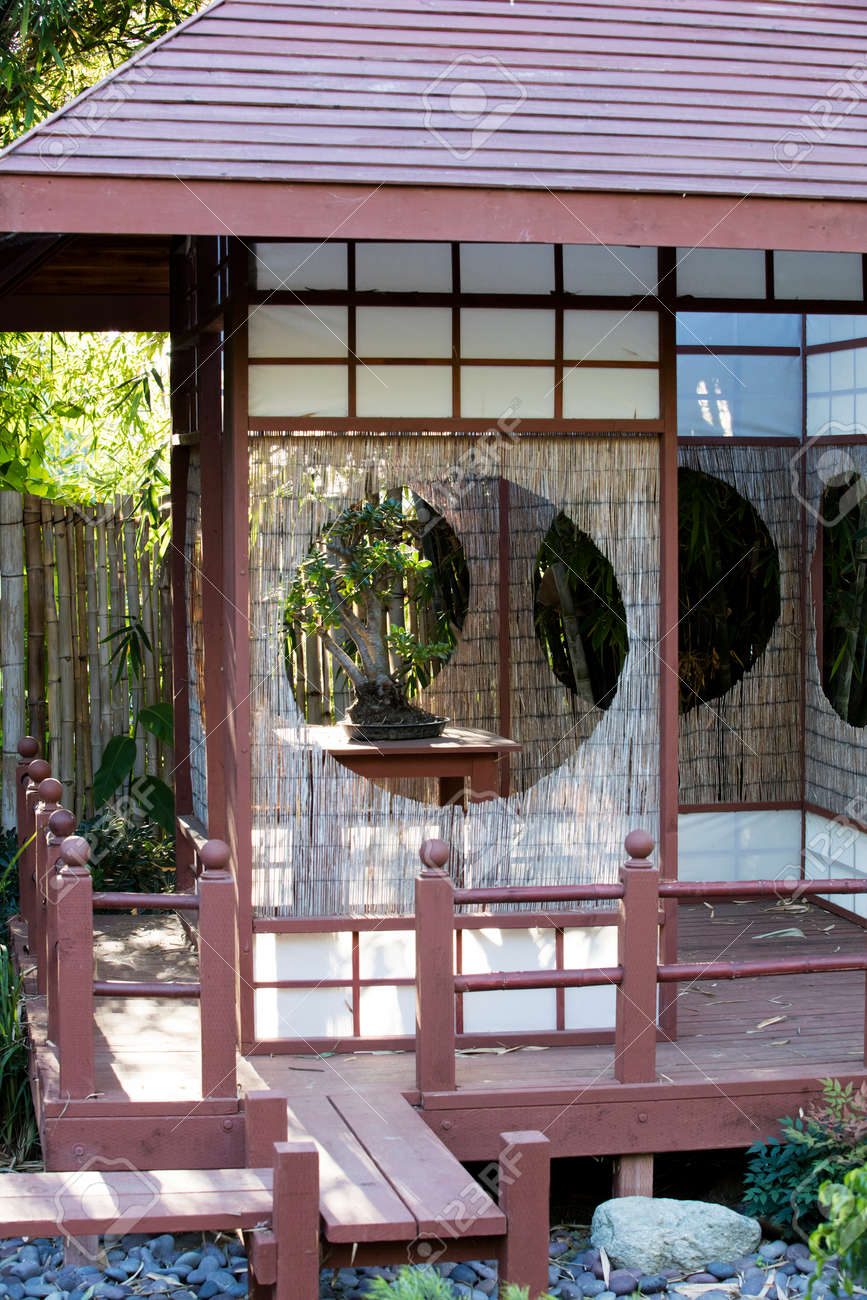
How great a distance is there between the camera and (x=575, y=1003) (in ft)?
16.6

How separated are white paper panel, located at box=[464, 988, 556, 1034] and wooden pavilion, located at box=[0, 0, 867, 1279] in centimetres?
1

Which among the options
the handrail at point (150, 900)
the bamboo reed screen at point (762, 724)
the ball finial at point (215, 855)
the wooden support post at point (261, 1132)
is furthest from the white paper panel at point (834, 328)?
the wooden support post at point (261, 1132)

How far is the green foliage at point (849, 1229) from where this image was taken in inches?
118

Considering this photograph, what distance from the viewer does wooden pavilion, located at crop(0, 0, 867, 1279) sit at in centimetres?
425

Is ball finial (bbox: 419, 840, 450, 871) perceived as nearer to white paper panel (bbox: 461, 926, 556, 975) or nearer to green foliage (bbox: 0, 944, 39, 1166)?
white paper panel (bbox: 461, 926, 556, 975)

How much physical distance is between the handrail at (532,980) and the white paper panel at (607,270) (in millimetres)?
2241

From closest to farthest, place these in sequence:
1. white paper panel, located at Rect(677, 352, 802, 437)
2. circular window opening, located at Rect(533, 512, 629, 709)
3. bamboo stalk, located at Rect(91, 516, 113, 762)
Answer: white paper panel, located at Rect(677, 352, 802, 437) → bamboo stalk, located at Rect(91, 516, 113, 762) → circular window opening, located at Rect(533, 512, 629, 709)

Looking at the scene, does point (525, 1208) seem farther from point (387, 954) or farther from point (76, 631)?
point (76, 631)

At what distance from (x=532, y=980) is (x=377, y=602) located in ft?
11.4

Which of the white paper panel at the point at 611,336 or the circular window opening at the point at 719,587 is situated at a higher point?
the white paper panel at the point at 611,336

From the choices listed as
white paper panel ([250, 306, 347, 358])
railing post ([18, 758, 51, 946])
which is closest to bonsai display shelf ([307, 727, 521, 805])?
railing post ([18, 758, 51, 946])

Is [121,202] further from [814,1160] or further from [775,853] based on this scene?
[775,853]

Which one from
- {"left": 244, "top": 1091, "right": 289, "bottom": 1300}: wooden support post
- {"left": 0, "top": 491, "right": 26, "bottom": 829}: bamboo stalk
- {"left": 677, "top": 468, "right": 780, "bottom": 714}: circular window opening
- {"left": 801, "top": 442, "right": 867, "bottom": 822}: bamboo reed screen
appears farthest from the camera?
{"left": 0, "top": 491, "right": 26, "bottom": 829}: bamboo stalk

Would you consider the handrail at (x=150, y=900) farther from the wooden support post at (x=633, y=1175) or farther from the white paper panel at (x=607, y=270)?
the white paper panel at (x=607, y=270)
